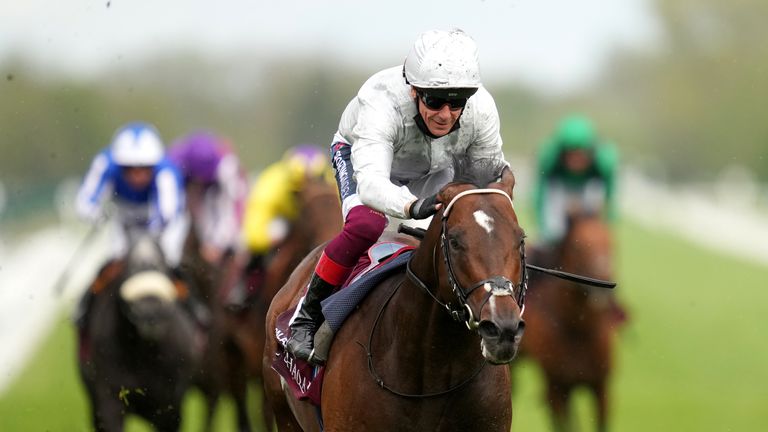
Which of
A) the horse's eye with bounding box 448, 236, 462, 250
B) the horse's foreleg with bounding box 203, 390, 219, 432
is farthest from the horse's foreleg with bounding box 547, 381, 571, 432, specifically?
the horse's eye with bounding box 448, 236, 462, 250

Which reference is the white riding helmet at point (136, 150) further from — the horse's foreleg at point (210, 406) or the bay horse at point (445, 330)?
the bay horse at point (445, 330)

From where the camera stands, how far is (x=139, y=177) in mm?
9023

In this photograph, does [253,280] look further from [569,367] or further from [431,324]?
[431,324]

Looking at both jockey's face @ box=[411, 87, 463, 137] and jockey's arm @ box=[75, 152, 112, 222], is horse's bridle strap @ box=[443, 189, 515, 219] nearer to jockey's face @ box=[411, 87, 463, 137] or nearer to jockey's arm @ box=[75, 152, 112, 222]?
jockey's face @ box=[411, 87, 463, 137]

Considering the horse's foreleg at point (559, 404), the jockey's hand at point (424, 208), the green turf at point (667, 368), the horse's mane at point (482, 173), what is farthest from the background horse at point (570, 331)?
the jockey's hand at point (424, 208)

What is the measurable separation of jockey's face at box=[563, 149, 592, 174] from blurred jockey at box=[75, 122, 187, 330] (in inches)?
111

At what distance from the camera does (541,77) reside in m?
41.4

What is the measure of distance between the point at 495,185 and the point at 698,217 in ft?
111

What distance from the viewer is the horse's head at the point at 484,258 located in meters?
4.00

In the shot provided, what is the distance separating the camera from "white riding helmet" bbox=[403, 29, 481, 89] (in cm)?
467

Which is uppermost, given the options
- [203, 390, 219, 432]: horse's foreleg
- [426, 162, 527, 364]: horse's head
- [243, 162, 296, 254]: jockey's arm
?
[426, 162, 527, 364]: horse's head

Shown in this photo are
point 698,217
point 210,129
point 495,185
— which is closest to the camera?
point 495,185

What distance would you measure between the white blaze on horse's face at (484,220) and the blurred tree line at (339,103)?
16372 millimetres

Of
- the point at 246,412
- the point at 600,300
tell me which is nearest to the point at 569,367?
the point at 600,300
